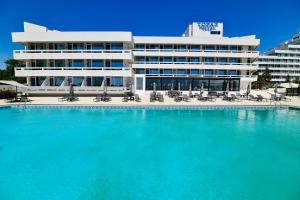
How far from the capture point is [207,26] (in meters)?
37.8

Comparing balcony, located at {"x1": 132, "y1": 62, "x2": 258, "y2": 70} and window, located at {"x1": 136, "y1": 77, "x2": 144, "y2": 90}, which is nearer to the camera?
window, located at {"x1": 136, "y1": 77, "x2": 144, "y2": 90}

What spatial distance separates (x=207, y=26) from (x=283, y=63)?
6373cm

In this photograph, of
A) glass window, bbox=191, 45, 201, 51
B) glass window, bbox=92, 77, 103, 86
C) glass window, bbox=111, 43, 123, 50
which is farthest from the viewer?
glass window, bbox=191, 45, 201, 51

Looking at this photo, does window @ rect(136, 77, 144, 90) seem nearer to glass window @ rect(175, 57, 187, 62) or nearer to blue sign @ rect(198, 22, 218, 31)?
glass window @ rect(175, 57, 187, 62)

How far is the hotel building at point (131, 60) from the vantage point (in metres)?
29.2

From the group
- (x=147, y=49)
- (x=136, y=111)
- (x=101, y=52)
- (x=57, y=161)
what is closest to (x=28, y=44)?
(x=101, y=52)

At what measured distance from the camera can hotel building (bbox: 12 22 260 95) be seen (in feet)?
95.7

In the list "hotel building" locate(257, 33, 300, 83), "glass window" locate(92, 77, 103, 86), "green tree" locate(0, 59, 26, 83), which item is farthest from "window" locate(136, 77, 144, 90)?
"hotel building" locate(257, 33, 300, 83)

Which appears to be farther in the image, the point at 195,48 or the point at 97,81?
the point at 195,48

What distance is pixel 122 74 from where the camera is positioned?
29047 millimetres

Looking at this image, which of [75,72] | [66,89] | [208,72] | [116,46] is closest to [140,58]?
[116,46]

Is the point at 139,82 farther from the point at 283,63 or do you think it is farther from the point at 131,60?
the point at 283,63

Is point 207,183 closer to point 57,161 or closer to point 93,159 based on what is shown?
point 93,159

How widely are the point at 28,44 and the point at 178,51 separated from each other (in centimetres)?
2353
